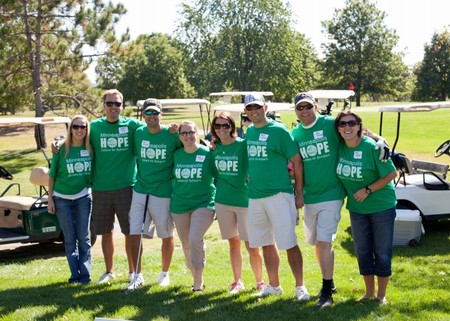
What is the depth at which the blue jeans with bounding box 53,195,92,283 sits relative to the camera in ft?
19.4

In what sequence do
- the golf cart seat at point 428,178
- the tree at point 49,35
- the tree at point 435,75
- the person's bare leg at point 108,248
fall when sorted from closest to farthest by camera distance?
the person's bare leg at point 108,248 → the golf cart seat at point 428,178 → the tree at point 49,35 → the tree at point 435,75

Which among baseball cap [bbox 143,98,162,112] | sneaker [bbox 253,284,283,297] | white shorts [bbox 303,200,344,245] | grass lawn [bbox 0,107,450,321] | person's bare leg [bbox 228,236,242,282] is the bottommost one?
grass lawn [bbox 0,107,450,321]

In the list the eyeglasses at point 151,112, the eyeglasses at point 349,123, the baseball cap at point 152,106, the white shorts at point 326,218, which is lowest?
the white shorts at point 326,218

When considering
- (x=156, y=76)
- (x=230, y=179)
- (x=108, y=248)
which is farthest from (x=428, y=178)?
(x=156, y=76)

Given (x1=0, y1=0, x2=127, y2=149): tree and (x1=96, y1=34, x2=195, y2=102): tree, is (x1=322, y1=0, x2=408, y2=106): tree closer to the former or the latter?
(x1=96, y1=34, x2=195, y2=102): tree

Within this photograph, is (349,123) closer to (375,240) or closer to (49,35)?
(375,240)

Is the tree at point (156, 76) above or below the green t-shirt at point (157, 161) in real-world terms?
above

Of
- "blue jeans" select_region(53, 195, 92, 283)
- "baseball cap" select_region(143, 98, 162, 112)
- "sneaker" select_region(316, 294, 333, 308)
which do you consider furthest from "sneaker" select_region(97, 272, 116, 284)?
"sneaker" select_region(316, 294, 333, 308)

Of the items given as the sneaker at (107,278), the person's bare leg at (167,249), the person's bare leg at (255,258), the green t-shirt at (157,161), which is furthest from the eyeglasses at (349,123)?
the sneaker at (107,278)

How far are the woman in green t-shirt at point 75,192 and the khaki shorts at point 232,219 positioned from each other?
4.28ft

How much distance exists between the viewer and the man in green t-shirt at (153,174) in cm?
557

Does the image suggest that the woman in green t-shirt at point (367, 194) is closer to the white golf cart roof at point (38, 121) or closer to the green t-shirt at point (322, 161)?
the green t-shirt at point (322, 161)

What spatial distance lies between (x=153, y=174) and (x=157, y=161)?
0.12 metres

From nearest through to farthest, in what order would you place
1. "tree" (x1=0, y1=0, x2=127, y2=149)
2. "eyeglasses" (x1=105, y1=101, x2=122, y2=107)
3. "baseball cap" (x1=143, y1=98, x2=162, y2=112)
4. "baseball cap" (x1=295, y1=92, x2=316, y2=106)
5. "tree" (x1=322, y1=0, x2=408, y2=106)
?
"baseball cap" (x1=295, y1=92, x2=316, y2=106), "baseball cap" (x1=143, y1=98, x2=162, y2=112), "eyeglasses" (x1=105, y1=101, x2=122, y2=107), "tree" (x1=0, y1=0, x2=127, y2=149), "tree" (x1=322, y1=0, x2=408, y2=106)
